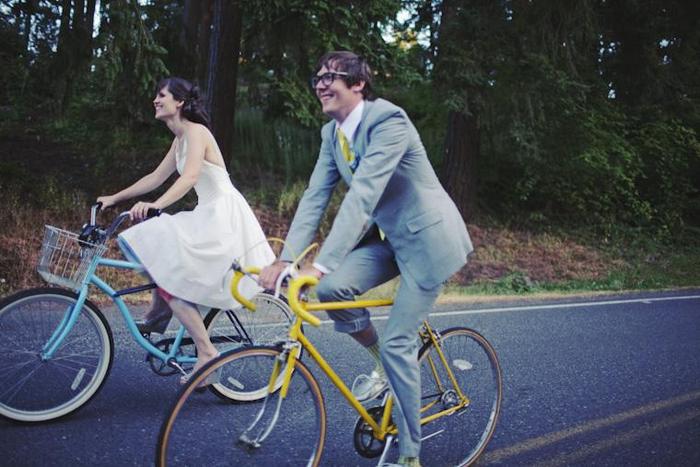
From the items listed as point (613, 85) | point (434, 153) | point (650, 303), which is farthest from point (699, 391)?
point (613, 85)

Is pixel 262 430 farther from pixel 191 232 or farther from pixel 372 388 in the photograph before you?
pixel 191 232

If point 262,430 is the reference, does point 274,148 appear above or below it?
above

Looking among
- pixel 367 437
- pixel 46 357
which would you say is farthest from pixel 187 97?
pixel 367 437

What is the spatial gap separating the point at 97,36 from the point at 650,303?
9.30 meters

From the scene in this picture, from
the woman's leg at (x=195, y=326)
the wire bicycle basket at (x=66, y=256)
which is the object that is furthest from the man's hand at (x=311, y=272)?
the wire bicycle basket at (x=66, y=256)

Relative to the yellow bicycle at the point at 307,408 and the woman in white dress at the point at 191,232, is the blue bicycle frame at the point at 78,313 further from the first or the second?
the yellow bicycle at the point at 307,408

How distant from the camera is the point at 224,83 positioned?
12672 mm

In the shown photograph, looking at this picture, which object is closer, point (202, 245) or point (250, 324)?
→ point (202, 245)

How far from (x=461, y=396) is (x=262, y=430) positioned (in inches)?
51.4

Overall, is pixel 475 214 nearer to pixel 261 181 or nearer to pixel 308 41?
pixel 261 181

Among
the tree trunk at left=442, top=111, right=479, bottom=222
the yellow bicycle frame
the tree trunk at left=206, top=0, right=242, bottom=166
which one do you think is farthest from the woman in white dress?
the tree trunk at left=442, top=111, right=479, bottom=222

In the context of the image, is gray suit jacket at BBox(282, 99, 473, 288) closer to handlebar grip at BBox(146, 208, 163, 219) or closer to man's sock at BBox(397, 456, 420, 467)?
man's sock at BBox(397, 456, 420, 467)

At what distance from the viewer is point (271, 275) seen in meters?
2.68

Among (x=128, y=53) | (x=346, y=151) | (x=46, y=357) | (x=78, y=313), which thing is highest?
(x=128, y=53)
